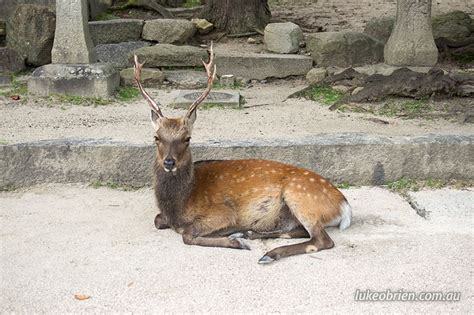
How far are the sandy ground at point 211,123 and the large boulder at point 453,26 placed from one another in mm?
3076

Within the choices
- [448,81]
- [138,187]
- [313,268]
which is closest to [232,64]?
[448,81]

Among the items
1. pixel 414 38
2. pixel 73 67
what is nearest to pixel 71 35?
pixel 73 67

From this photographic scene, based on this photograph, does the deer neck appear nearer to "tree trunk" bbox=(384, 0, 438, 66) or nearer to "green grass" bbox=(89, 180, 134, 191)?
"green grass" bbox=(89, 180, 134, 191)

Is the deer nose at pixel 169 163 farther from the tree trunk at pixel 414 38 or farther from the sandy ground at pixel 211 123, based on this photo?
the tree trunk at pixel 414 38

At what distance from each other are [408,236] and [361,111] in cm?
273

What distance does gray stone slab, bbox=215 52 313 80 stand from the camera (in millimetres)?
9555

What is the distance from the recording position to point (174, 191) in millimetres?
4910

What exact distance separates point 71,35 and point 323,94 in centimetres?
301

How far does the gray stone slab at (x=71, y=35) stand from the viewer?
329 inches

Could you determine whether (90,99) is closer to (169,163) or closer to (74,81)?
(74,81)

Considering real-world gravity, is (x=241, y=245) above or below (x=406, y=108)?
below

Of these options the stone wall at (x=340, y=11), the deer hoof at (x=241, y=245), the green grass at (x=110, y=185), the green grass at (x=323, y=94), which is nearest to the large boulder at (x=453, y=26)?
the stone wall at (x=340, y=11)

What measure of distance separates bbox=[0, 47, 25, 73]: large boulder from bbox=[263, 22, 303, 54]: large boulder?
3.43 meters

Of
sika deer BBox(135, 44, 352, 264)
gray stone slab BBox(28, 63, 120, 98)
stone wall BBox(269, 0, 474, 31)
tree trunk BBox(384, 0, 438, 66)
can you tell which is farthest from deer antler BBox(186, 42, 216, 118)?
stone wall BBox(269, 0, 474, 31)
